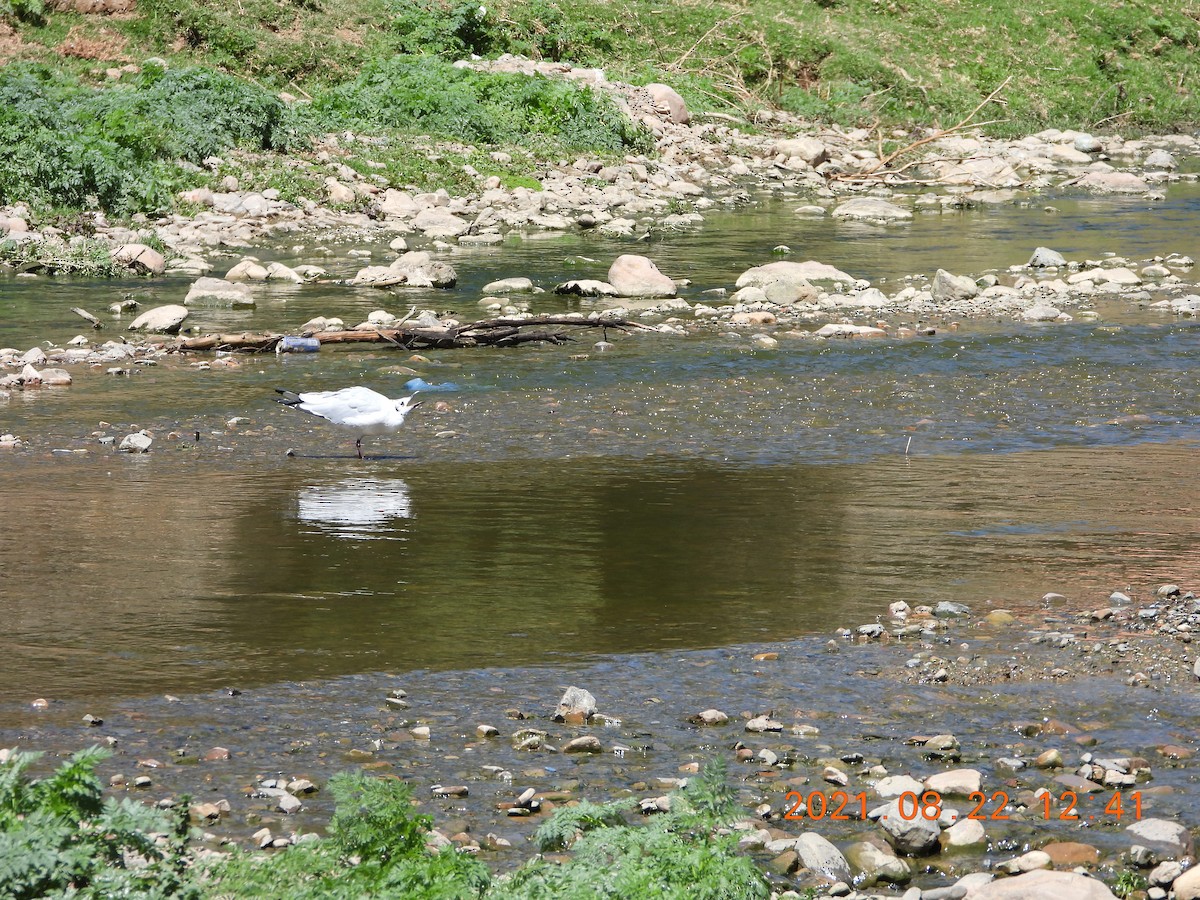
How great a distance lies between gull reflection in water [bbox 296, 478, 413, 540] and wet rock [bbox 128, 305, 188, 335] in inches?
192

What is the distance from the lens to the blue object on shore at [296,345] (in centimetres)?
1187

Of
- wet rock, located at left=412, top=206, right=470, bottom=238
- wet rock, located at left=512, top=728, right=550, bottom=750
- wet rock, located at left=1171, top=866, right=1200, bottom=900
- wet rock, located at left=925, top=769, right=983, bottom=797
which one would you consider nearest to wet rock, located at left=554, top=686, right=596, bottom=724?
wet rock, located at left=512, top=728, right=550, bottom=750

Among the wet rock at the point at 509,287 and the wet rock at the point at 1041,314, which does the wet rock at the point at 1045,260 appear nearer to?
the wet rock at the point at 1041,314

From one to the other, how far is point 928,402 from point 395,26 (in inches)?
803

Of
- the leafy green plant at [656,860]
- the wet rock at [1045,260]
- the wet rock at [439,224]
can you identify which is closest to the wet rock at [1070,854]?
the leafy green plant at [656,860]

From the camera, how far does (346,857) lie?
357cm

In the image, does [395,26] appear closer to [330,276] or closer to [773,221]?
[773,221]

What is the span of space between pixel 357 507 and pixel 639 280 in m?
7.51

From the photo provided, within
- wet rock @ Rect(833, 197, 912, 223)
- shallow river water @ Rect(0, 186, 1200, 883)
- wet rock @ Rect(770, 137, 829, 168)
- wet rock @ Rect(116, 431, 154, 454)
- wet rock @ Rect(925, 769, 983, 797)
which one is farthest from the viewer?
wet rock @ Rect(770, 137, 829, 168)

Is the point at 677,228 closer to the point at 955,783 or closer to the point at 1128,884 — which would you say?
the point at 955,783

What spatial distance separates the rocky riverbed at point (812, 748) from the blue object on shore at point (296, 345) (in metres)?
6.99

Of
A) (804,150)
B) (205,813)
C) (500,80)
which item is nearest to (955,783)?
(205,813)

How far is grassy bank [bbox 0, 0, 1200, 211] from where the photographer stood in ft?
63.9

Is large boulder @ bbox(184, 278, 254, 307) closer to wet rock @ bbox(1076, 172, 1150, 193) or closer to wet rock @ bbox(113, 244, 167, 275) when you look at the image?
wet rock @ bbox(113, 244, 167, 275)
